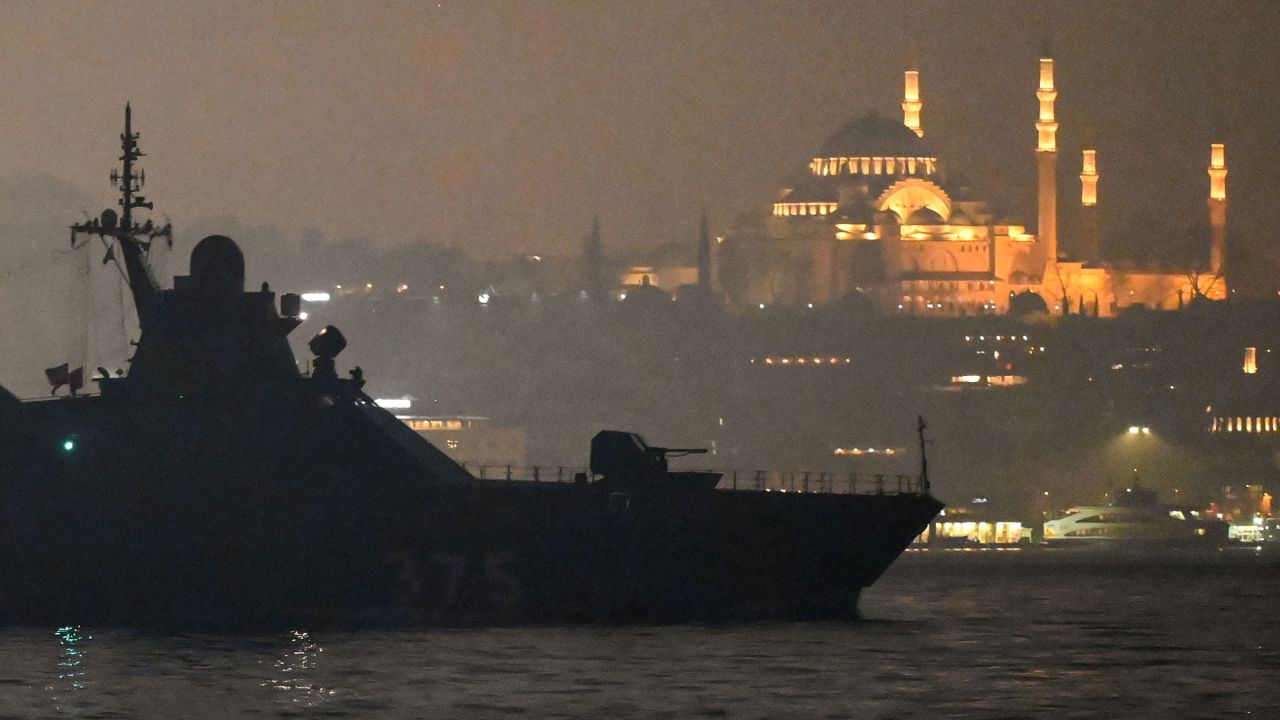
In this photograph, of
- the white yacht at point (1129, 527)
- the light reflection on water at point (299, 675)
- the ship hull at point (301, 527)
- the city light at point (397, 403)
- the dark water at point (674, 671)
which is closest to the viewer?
the dark water at point (674, 671)

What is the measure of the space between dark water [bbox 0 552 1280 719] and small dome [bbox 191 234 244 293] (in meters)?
6.22

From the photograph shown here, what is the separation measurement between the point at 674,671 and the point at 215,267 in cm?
1217

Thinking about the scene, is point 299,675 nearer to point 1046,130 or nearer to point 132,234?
point 132,234

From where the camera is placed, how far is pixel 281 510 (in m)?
48.0

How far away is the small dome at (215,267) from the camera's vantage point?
159 feet

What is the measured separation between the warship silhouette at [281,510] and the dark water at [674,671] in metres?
1.26

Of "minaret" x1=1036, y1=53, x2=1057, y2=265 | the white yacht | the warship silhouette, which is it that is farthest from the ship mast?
"minaret" x1=1036, y1=53, x2=1057, y2=265

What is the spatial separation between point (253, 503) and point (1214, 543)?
90854mm

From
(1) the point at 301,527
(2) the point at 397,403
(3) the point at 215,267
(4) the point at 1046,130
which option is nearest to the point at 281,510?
(1) the point at 301,527

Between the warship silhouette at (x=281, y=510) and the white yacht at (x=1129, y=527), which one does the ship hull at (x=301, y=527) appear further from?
the white yacht at (x=1129, y=527)

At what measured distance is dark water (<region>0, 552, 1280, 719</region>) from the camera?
126ft

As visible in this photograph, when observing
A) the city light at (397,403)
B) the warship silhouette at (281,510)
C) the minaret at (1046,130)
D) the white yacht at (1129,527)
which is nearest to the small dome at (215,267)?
the warship silhouette at (281,510)

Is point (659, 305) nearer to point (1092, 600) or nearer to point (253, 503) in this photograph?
point (1092, 600)

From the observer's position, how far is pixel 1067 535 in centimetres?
13162
